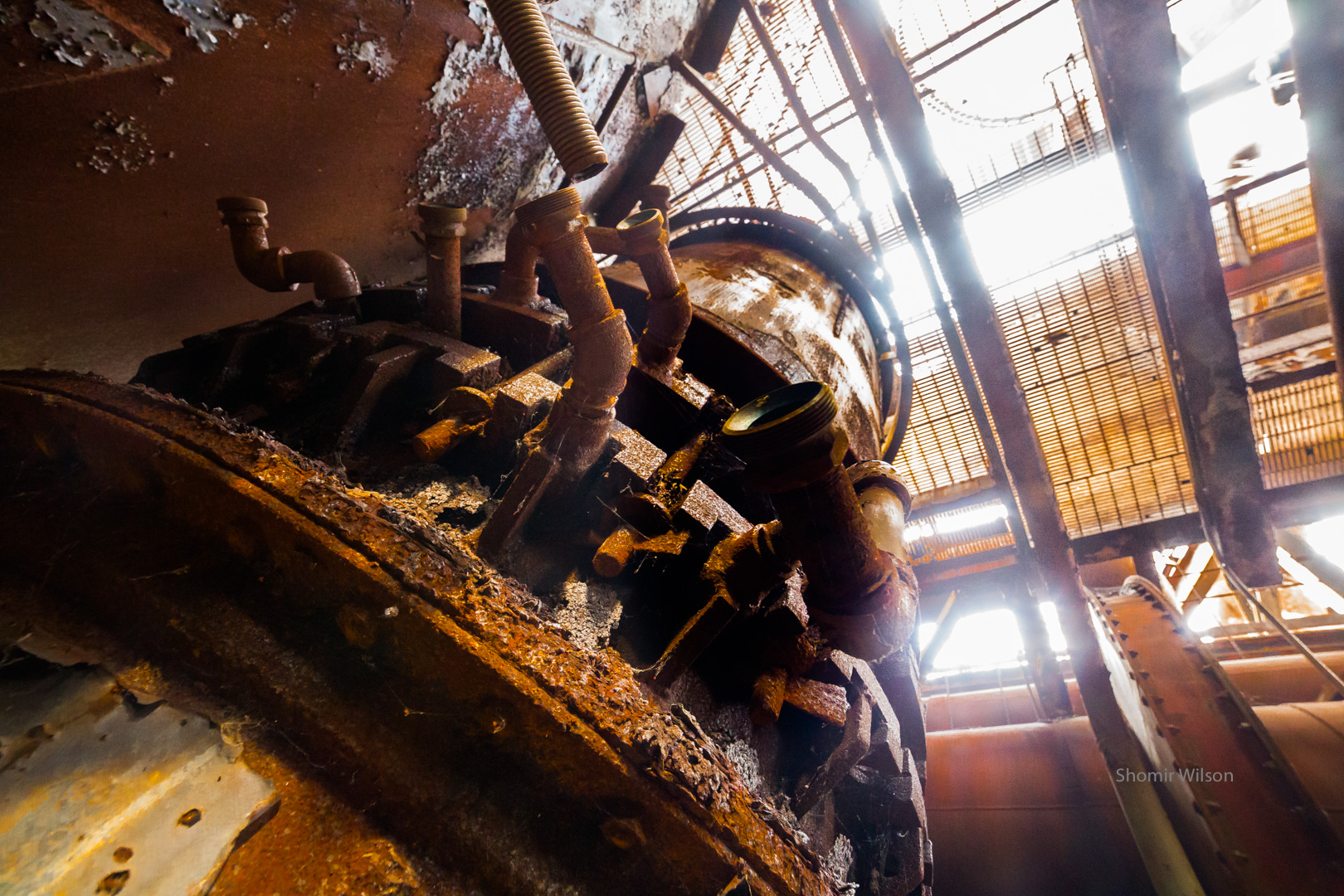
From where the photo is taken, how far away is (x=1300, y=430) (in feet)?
15.6

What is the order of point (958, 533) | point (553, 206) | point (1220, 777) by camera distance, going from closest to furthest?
point (553, 206) < point (1220, 777) < point (958, 533)

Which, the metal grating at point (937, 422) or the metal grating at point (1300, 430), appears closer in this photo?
the metal grating at point (1300, 430)

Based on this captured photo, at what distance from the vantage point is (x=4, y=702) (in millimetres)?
1102

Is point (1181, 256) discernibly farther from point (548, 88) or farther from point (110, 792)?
point (110, 792)

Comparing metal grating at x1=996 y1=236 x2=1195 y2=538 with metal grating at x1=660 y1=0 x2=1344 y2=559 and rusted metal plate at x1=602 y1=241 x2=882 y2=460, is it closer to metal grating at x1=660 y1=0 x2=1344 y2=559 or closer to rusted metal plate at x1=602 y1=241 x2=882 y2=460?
metal grating at x1=660 y1=0 x2=1344 y2=559

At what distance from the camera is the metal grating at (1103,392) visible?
4.63 metres

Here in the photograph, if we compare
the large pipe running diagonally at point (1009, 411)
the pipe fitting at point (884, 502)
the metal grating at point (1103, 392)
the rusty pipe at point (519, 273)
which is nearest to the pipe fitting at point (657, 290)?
the rusty pipe at point (519, 273)

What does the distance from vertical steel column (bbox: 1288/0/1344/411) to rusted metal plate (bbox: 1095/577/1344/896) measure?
1964 millimetres

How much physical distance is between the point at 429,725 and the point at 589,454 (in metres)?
0.83

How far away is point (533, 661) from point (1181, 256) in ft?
10.2

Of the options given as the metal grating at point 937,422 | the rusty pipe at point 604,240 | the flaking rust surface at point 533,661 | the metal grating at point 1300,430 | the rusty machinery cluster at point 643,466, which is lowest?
the flaking rust surface at point 533,661

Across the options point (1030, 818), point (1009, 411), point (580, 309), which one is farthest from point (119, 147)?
point (1030, 818)

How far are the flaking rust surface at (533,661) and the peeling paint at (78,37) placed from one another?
1.54 metres

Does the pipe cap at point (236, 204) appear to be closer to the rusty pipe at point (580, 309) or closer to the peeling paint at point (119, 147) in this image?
the peeling paint at point (119, 147)
